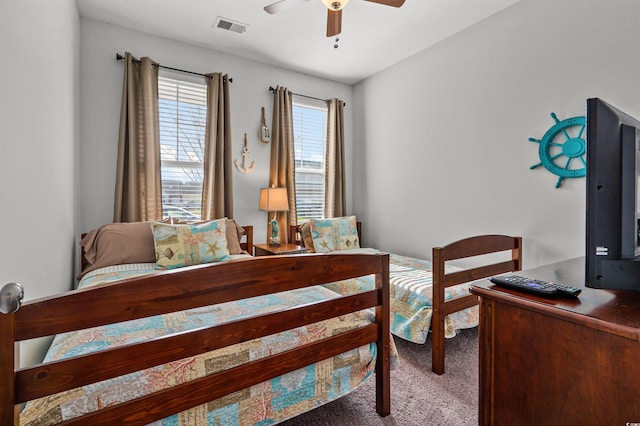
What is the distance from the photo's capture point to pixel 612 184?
86cm

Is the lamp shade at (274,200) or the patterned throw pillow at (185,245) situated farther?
the lamp shade at (274,200)

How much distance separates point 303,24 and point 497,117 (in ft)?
6.11

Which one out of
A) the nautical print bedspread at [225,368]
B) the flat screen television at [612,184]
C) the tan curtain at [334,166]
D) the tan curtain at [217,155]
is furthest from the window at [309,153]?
the flat screen television at [612,184]

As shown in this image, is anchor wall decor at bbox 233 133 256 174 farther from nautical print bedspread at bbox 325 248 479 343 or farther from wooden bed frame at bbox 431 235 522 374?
wooden bed frame at bbox 431 235 522 374

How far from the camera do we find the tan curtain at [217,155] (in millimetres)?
3193

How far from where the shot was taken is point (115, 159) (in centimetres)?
287

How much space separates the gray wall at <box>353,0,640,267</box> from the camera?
2.14 m

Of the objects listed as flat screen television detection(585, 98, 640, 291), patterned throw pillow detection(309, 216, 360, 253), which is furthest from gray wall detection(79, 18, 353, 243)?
flat screen television detection(585, 98, 640, 291)

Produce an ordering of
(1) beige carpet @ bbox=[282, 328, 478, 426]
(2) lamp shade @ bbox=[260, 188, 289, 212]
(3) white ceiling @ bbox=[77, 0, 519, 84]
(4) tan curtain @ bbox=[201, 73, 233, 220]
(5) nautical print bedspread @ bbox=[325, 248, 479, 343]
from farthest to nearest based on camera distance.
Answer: (2) lamp shade @ bbox=[260, 188, 289, 212], (4) tan curtain @ bbox=[201, 73, 233, 220], (3) white ceiling @ bbox=[77, 0, 519, 84], (5) nautical print bedspread @ bbox=[325, 248, 479, 343], (1) beige carpet @ bbox=[282, 328, 478, 426]

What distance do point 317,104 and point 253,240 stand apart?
1863mm

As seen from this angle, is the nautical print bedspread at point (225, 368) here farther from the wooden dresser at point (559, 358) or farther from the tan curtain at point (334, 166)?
the tan curtain at point (334, 166)

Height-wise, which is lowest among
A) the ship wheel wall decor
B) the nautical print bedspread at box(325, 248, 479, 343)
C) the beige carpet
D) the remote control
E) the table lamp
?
the beige carpet

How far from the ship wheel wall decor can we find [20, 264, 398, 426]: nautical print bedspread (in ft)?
6.04

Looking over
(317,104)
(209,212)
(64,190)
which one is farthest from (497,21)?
(64,190)
